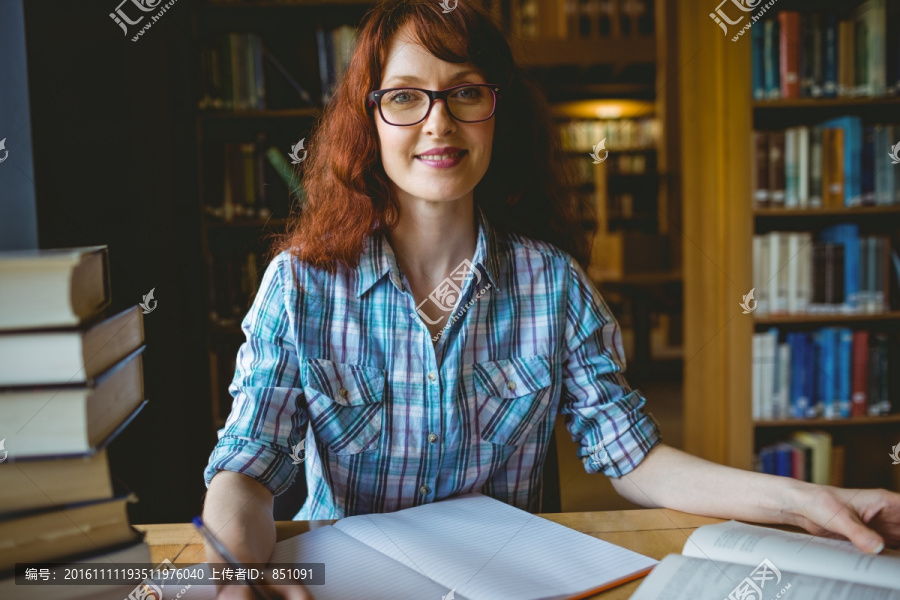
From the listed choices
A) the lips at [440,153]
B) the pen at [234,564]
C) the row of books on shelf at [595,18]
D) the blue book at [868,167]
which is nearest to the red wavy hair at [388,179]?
the lips at [440,153]

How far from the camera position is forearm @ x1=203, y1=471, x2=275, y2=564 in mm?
745

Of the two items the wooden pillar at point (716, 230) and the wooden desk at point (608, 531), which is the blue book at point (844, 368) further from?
the wooden desk at point (608, 531)

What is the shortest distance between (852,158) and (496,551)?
2.15 metres

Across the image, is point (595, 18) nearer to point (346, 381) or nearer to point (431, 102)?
point (431, 102)

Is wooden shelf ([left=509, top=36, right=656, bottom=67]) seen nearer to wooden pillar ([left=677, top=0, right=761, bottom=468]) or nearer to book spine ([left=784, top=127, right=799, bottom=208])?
wooden pillar ([left=677, top=0, right=761, bottom=468])

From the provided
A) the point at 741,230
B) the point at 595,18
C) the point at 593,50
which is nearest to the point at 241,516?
the point at 741,230

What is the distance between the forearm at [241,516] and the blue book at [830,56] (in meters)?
2.30

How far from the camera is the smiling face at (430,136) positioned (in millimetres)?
1095

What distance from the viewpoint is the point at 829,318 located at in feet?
7.84

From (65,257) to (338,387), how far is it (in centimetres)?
65

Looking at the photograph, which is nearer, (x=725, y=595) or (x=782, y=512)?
(x=725, y=595)

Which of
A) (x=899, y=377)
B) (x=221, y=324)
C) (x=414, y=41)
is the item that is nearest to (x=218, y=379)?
(x=221, y=324)

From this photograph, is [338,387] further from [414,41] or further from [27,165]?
[27,165]

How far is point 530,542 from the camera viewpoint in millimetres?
787
